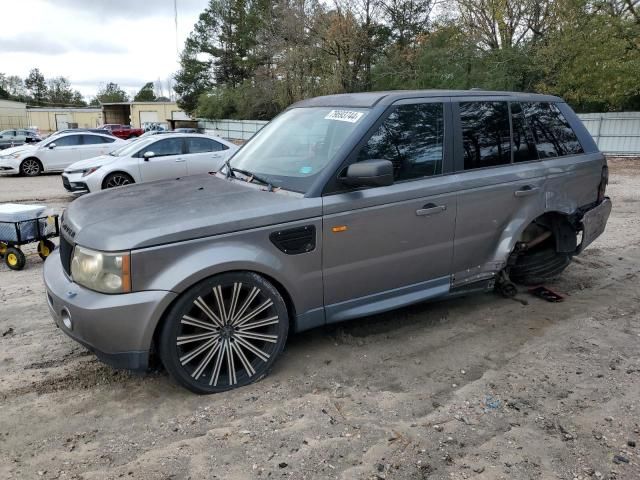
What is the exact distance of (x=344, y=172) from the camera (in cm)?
357

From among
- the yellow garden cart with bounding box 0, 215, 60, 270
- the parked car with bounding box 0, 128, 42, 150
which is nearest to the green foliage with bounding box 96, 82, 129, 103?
the parked car with bounding box 0, 128, 42, 150

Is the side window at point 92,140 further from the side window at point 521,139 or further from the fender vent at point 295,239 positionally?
the fender vent at point 295,239

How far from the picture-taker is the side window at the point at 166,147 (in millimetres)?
11930

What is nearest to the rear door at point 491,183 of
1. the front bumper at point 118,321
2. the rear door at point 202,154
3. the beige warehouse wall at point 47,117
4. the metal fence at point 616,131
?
the front bumper at point 118,321

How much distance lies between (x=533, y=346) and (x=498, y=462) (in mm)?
1561

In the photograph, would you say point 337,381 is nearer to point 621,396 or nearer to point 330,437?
point 330,437

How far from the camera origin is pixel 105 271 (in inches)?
117

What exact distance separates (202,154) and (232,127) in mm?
36204

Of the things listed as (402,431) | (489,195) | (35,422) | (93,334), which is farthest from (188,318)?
(489,195)

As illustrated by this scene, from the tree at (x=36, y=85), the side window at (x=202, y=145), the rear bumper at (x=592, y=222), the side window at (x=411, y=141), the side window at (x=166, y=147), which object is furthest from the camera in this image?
the tree at (x=36, y=85)

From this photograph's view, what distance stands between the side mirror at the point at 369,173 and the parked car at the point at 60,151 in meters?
15.9

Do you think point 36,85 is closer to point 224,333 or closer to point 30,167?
point 30,167

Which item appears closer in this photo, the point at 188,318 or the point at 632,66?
the point at 188,318

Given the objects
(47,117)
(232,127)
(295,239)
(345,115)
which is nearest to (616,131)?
(345,115)
